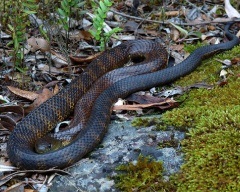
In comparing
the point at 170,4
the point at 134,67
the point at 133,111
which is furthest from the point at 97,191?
the point at 170,4

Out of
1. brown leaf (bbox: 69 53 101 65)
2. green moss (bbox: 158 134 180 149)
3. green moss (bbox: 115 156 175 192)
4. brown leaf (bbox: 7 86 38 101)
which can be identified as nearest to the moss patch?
green moss (bbox: 115 156 175 192)

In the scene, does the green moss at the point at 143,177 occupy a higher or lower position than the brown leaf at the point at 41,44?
lower

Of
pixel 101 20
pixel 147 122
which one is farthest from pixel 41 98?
pixel 147 122

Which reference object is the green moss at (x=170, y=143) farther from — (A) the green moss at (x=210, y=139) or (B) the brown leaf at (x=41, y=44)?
(B) the brown leaf at (x=41, y=44)

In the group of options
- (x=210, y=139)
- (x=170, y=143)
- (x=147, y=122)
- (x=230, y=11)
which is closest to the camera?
(x=210, y=139)

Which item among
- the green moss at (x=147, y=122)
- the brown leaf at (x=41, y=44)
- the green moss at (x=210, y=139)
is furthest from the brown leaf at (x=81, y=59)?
the green moss at (x=147, y=122)

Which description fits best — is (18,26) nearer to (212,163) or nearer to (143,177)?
(143,177)

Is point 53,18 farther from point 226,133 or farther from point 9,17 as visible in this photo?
point 226,133
